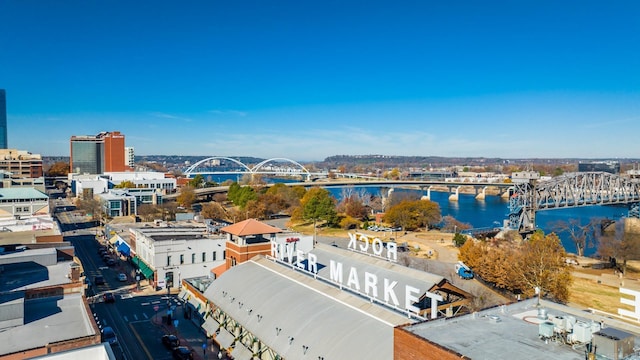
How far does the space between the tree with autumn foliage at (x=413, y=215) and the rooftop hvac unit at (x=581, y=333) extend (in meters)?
73.9

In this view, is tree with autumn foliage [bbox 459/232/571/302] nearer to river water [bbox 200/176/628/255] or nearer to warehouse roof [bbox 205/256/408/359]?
warehouse roof [bbox 205/256/408/359]

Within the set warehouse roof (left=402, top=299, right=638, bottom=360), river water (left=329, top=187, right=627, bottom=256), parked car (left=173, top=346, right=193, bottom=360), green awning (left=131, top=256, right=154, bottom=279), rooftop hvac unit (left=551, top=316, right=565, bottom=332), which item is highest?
rooftop hvac unit (left=551, top=316, right=565, bottom=332)

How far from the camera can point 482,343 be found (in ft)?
63.9

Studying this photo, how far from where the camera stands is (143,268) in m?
56.8

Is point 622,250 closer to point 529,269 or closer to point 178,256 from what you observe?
point 529,269

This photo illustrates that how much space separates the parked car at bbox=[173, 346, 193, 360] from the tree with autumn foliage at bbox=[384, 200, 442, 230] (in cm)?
6347

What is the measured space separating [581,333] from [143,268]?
4974cm

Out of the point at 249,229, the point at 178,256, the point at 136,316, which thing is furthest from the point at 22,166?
the point at 249,229

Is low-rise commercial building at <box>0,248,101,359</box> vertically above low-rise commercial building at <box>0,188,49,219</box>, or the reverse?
low-rise commercial building at <box>0,188,49,219</box>

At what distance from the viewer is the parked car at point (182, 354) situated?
33.6 metres

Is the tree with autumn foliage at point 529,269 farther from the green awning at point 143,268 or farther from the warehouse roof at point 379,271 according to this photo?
the green awning at point 143,268

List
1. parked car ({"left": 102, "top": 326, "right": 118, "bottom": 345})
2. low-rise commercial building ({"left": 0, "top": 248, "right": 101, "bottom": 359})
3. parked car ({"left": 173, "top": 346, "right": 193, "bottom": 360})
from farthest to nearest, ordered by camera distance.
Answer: parked car ({"left": 102, "top": 326, "right": 118, "bottom": 345}) < parked car ({"left": 173, "top": 346, "right": 193, "bottom": 360}) < low-rise commercial building ({"left": 0, "top": 248, "right": 101, "bottom": 359})

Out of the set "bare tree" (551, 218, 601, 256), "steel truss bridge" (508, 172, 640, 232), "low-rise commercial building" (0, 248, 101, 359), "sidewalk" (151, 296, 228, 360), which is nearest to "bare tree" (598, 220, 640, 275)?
"bare tree" (551, 218, 601, 256)

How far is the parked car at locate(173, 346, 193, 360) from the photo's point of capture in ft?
110
